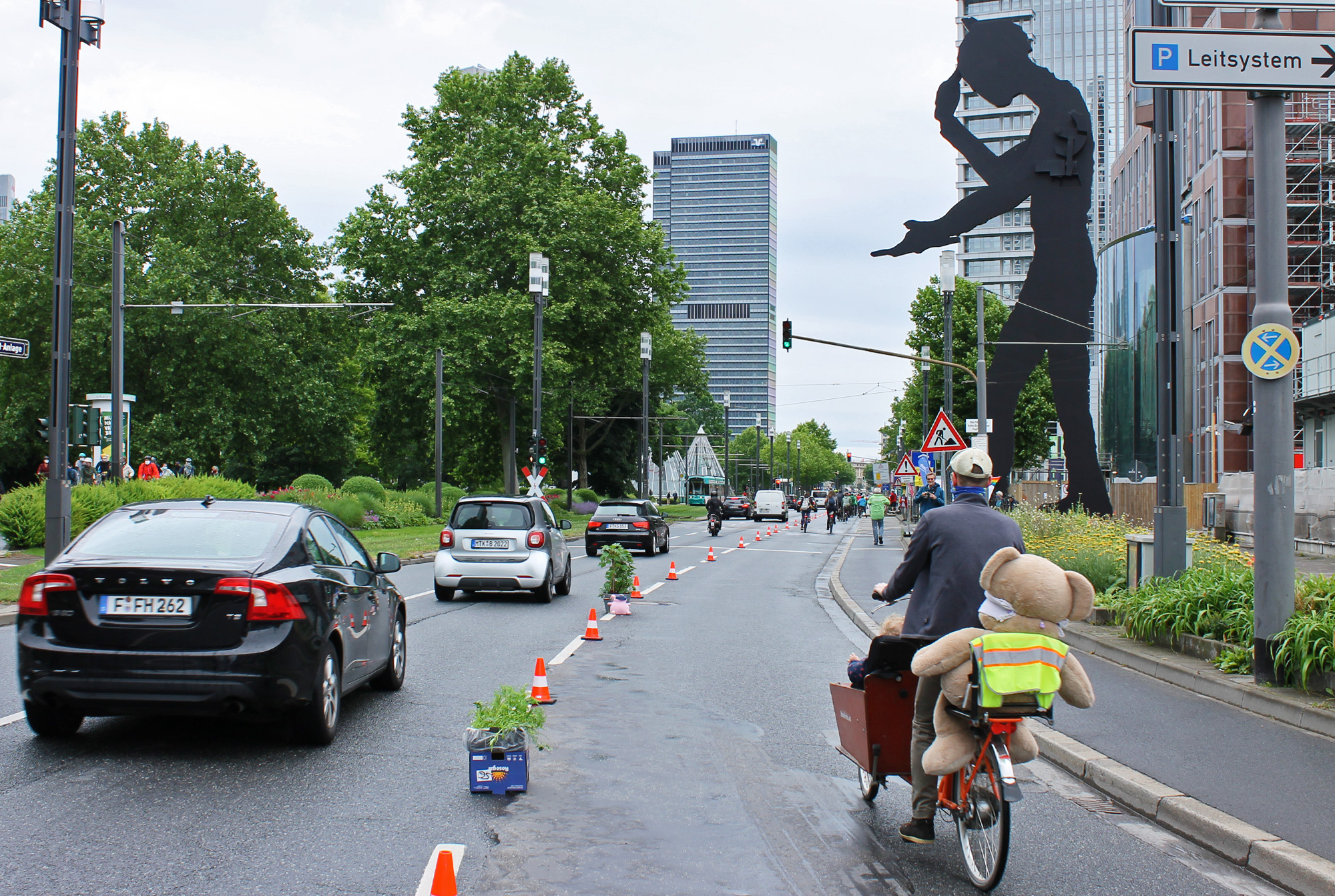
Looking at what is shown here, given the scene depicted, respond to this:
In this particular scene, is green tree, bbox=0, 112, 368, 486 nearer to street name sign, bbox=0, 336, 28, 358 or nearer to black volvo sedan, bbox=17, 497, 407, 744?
street name sign, bbox=0, 336, 28, 358

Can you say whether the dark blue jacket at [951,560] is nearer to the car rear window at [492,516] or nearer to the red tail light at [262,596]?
the red tail light at [262,596]

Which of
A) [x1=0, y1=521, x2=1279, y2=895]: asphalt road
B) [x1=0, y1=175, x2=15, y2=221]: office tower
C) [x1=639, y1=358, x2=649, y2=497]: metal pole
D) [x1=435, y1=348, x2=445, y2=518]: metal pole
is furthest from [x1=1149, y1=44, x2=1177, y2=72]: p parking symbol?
[x1=0, y1=175, x2=15, y2=221]: office tower

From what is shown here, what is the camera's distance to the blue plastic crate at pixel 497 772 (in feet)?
19.1

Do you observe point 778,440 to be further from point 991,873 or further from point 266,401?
point 991,873

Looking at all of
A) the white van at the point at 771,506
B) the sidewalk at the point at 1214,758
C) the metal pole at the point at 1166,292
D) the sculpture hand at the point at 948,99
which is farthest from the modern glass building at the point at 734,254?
the sidewalk at the point at 1214,758

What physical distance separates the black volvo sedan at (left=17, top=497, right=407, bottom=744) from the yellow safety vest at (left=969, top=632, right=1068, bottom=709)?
3975mm

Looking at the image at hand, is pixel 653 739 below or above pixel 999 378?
below

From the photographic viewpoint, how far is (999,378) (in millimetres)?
27438

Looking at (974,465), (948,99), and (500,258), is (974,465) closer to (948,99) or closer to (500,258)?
(948,99)

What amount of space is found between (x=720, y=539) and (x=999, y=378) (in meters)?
18.2

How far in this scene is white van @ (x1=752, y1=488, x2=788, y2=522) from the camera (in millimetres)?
74562

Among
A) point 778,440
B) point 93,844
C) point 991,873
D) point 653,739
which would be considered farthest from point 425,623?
point 778,440

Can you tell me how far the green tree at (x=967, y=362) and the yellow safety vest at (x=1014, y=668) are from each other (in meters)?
53.6

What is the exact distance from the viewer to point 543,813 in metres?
5.54
